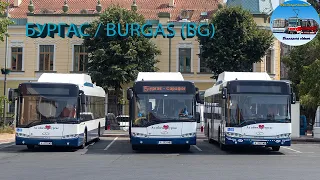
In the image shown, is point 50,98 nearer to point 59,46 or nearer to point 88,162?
point 88,162

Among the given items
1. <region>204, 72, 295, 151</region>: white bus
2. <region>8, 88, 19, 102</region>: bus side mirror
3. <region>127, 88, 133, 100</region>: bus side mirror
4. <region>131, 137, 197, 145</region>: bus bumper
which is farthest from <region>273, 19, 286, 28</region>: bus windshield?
<region>8, 88, 19, 102</region>: bus side mirror

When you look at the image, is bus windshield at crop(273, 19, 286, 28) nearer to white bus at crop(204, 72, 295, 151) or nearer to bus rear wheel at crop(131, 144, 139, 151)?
white bus at crop(204, 72, 295, 151)

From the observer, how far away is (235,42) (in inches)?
1789

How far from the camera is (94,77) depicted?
148 feet

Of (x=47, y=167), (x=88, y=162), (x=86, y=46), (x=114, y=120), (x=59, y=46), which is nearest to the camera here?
(x=47, y=167)

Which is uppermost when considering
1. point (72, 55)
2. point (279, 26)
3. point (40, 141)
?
point (279, 26)

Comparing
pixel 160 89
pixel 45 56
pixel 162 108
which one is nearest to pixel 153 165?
pixel 162 108

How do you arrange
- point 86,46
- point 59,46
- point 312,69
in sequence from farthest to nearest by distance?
1. point 59,46
2. point 86,46
3. point 312,69

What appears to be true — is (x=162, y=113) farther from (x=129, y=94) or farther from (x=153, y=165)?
(x=153, y=165)

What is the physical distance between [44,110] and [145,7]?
34.9 metres

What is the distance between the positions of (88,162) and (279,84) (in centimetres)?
828

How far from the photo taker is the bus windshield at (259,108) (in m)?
21.9

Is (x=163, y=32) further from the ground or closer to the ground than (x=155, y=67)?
further from the ground

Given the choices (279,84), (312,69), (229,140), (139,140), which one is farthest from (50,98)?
(312,69)
